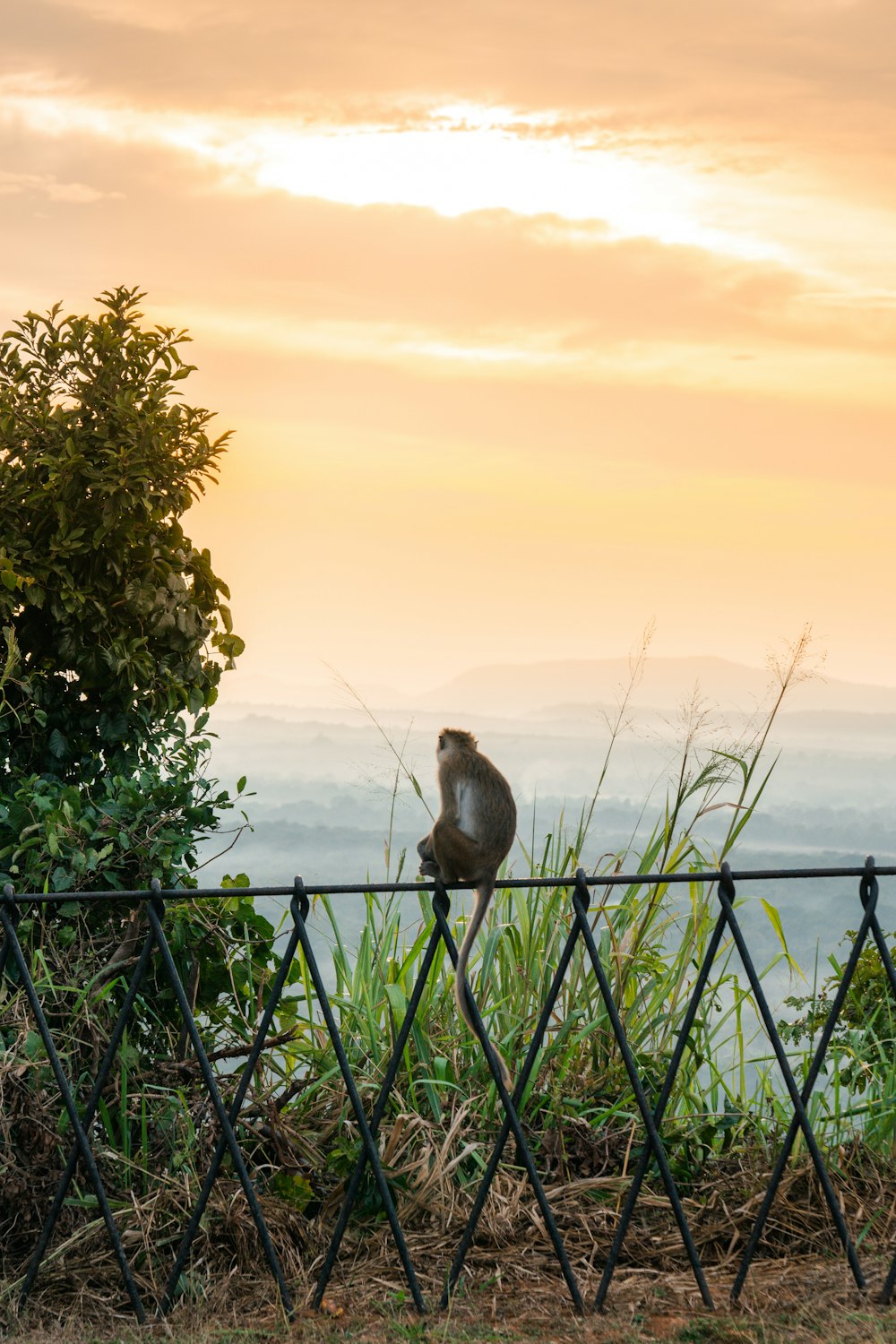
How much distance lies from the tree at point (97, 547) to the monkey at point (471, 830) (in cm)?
186

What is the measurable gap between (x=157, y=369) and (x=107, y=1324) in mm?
3829

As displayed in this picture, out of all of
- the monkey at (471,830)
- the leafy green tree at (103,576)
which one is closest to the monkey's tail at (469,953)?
the monkey at (471,830)

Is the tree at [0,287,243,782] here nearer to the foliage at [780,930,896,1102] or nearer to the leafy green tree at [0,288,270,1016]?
the leafy green tree at [0,288,270,1016]

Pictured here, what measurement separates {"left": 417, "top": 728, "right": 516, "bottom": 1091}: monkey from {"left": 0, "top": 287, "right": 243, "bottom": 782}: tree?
1862 millimetres

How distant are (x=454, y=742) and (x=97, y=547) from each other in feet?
6.67

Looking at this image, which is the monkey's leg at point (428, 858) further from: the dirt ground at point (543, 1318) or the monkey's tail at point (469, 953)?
the dirt ground at point (543, 1318)

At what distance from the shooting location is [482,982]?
5008 mm

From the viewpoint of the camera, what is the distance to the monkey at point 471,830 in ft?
13.0

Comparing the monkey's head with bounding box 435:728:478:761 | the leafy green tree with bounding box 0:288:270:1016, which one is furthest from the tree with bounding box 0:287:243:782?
the monkey's head with bounding box 435:728:478:761

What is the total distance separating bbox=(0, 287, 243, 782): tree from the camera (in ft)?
17.6

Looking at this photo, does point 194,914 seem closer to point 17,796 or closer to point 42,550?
point 17,796

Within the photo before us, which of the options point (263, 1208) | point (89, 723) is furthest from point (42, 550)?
point (263, 1208)

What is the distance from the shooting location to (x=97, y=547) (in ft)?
17.7

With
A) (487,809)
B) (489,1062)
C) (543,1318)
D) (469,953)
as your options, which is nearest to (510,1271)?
(543,1318)
